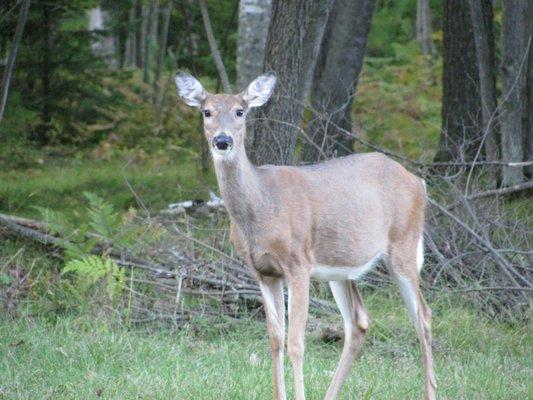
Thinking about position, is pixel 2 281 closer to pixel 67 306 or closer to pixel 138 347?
pixel 67 306

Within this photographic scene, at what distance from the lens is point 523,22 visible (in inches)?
450

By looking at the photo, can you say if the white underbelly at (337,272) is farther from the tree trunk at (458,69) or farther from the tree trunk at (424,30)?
the tree trunk at (424,30)

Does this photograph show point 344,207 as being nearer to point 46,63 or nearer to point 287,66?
point 287,66

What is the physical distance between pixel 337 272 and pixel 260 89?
125 centimetres

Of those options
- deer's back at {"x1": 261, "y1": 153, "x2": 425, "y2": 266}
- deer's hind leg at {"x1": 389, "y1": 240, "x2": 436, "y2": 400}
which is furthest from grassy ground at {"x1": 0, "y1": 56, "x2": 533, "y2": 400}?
deer's back at {"x1": 261, "y1": 153, "x2": 425, "y2": 266}

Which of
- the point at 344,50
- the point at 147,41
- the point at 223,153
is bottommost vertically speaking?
the point at 147,41

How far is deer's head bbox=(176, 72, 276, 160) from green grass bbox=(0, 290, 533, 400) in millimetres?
1434

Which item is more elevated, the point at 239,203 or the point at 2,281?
the point at 239,203

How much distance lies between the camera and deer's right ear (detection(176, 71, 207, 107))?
7180mm

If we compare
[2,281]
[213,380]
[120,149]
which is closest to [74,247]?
[2,281]

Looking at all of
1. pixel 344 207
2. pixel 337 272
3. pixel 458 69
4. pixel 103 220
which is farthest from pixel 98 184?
pixel 337 272

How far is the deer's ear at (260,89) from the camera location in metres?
7.20

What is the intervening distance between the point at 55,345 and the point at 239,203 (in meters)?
1.83

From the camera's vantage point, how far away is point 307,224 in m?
7.00
